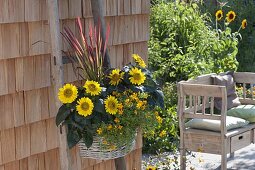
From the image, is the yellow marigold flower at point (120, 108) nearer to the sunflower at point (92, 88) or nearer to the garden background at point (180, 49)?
the sunflower at point (92, 88)

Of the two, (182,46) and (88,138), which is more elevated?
(182,46)

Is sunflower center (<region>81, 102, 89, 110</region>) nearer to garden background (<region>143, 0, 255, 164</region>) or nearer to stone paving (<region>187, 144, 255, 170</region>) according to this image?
stone paving (<region>187, 144, 255, 170</region>)

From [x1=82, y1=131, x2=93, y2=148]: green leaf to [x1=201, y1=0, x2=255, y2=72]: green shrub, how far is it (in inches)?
249

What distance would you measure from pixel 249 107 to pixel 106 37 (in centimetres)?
276

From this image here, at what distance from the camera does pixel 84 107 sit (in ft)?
11.4

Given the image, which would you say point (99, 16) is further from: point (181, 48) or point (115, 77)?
point (181, 48)

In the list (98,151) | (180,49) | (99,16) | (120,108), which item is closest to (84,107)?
(120,108)


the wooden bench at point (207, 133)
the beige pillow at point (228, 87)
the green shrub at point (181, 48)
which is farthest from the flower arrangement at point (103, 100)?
the green shrub at point (181, 48)

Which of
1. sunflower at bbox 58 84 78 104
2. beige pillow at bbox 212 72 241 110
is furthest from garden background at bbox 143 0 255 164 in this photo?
sunflower at bbox 58 84 78 104

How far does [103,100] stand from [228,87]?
2.99 meters

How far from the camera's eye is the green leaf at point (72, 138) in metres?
3.52

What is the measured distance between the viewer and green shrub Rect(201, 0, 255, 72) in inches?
384

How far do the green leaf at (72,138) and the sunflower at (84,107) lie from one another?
0.14m

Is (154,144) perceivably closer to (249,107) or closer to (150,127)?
(249,107)
